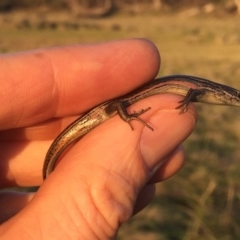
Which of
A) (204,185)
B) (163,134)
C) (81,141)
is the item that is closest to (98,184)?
(81,141)

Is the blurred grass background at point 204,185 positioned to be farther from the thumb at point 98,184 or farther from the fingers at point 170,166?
the thumb at point 98,184

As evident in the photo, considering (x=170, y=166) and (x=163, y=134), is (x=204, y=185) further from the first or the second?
(x=163, y=134)

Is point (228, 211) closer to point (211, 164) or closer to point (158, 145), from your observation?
point (211, 164)

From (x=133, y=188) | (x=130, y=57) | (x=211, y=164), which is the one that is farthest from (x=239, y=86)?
(x=133, y=188)

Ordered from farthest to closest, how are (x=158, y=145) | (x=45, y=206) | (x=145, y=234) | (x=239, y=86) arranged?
(x=239, y=86)
(x=145, y=234)
(x=158, y=145)
(x=45, y=206)

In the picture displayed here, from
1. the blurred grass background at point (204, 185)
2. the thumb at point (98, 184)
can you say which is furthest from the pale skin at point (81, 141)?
the blurred grass background at point (204, 185)

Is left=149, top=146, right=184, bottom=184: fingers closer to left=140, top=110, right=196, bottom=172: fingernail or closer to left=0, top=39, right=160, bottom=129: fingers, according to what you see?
left=140, top=110, right=196, bottom=172: fingernail

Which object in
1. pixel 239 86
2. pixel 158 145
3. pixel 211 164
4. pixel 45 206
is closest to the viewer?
pixel 45 206
